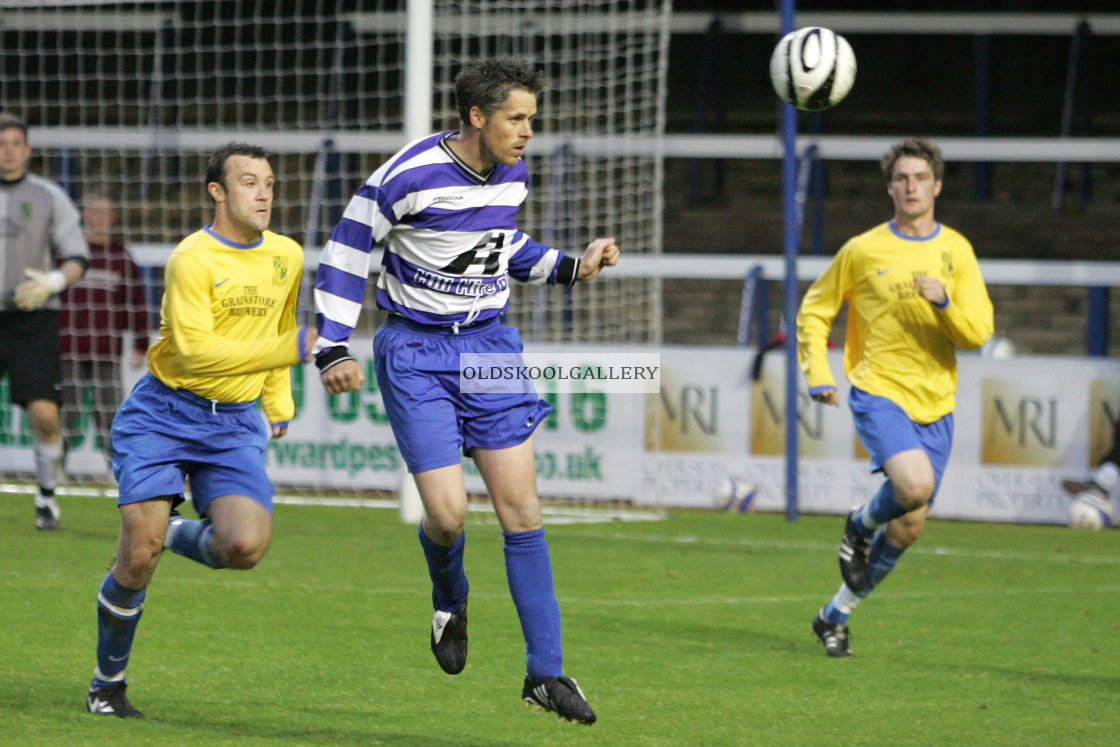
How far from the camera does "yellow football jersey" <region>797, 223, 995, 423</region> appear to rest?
6164mm

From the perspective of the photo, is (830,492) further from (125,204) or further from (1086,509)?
(125,204)

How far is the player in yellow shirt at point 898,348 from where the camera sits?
5.93 metres

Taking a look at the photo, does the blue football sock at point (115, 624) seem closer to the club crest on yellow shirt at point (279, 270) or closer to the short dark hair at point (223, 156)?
the club crest on yellow shirt at point (279, 270)

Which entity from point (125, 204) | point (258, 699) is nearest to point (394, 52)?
point (125, 204)

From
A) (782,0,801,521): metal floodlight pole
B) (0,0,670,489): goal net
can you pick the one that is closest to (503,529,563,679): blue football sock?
(0,0,670,489): goal net

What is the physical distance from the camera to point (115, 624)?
14.9 ft

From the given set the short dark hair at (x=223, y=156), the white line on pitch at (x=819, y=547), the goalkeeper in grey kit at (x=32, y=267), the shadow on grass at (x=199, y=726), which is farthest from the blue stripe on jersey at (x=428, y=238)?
the white line on pitch at (x=819, y=547)

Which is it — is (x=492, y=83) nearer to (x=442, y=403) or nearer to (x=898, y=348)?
(x=442, y=403)

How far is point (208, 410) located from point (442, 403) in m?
0.76

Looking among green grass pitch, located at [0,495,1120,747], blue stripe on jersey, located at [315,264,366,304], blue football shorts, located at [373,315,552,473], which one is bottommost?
green grass pitch, located at [0,495,1120,747]

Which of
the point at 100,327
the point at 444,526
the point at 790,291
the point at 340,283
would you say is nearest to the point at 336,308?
the point at 340,283

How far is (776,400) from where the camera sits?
10.6m

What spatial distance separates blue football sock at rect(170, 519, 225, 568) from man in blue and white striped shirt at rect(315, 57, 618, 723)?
2.12 ft

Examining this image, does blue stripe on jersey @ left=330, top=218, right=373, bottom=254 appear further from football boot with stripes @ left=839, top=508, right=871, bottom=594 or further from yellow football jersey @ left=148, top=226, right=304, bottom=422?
football boot with stripes @ left=839, top=508, right=871, bottom=594
